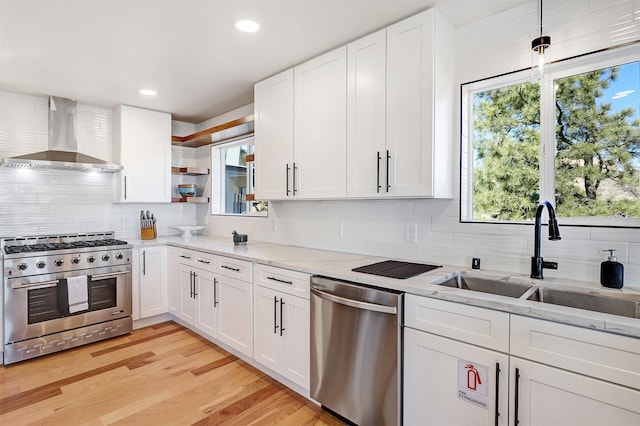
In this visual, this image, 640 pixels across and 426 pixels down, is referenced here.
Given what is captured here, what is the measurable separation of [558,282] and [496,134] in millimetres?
951

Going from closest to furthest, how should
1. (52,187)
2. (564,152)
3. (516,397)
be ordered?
1. (516,397)
2. (564,152)
3. (52,187)

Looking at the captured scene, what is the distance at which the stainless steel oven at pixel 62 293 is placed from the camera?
9.18ft

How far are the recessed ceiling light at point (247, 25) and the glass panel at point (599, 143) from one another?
5.94 feet

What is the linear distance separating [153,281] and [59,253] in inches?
35.0

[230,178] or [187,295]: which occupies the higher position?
[230,178]

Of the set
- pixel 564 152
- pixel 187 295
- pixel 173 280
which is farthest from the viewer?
pixel 173 280

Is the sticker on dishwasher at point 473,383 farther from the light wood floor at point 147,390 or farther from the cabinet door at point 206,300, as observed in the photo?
the cabinet door at point 206,300

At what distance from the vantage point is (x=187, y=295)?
11.0 ft

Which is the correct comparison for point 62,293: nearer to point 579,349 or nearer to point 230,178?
point 230,178

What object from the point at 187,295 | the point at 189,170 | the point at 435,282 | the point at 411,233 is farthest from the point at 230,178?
the point at 435,282

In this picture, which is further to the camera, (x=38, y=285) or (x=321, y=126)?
(x=38, y=285)

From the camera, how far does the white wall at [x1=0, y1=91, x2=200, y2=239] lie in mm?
3262

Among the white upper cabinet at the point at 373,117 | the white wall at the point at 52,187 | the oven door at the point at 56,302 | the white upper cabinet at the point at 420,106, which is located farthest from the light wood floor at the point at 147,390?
the white upper cabinet at the point at 420,106

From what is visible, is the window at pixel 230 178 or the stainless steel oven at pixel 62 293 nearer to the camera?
the stainless steel oven at pixel 62 293
